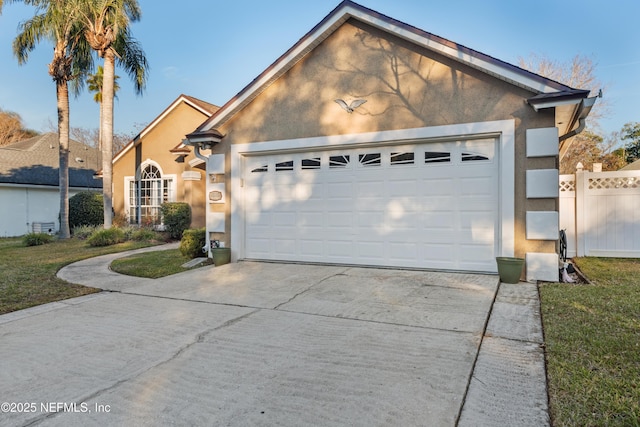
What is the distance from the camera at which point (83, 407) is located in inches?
108

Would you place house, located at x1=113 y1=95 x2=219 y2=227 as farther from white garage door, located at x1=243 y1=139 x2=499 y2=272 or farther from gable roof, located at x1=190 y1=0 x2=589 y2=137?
white garage door, located at x1=243 y1=139 x2=499 y2=272

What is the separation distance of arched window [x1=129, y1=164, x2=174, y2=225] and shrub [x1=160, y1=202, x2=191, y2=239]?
5.75ft

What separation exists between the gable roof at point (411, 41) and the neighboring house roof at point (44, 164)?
16337mm

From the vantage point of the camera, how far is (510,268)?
645 cm

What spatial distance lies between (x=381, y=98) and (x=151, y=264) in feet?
21.1

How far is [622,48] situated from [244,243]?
21984 mm

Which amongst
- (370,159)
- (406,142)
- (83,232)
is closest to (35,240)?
(83,232)

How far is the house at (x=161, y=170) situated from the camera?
1523cm

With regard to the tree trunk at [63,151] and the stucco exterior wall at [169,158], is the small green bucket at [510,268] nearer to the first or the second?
the stucco exterior wall at [169,158]

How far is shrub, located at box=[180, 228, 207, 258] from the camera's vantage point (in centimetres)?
955

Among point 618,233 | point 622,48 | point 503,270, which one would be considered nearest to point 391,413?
point 503,270

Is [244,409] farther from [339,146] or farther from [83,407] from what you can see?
[339,146]

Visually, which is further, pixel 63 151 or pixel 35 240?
pixel 63 151

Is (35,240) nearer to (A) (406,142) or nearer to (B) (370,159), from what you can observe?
(B) (370,159)
